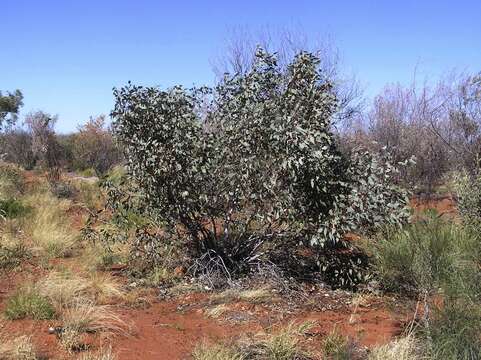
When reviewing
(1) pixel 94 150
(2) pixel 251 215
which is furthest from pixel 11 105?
(2) pixel 251 215

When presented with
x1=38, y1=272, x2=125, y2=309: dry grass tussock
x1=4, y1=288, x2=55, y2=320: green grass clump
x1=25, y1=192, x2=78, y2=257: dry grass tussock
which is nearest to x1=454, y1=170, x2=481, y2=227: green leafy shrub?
x1=38, y1=272, x2=125, y2=309: dry grass tussock

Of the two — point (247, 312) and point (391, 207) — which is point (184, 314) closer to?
point (247, 312)

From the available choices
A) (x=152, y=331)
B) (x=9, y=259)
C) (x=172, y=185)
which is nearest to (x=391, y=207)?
(x=172, y=185)

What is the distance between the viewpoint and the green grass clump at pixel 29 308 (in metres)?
5.25

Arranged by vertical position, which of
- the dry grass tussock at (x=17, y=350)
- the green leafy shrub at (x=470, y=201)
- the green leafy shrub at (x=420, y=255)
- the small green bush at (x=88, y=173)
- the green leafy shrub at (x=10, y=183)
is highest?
the small green bush at (x=88, y=173)

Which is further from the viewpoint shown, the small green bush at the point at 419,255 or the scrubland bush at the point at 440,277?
the small green bush at the point at 419,255

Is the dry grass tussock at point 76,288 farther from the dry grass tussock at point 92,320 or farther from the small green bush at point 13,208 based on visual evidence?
the small green bush at point 13,208

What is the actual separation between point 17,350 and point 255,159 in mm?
3232

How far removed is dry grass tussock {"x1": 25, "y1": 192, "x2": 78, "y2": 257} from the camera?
332 inches

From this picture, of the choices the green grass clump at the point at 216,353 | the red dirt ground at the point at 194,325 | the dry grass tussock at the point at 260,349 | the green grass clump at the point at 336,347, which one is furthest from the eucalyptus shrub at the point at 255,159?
the green grass clump at the point at 216,353

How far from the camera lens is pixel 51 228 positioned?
924cm

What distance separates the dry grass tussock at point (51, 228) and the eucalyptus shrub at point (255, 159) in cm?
212

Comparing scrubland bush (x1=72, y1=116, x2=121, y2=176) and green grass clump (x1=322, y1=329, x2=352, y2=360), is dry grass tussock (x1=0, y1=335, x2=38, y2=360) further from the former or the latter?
scrubland bush (x1=72, y1=116, x2=121, y2=176)

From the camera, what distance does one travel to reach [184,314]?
5.86 metres
